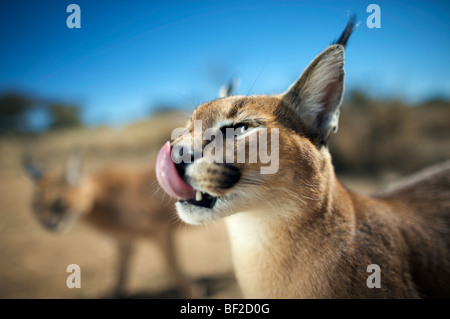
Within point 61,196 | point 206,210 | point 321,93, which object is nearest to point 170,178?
point 206,210

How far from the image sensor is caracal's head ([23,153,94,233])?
14.0ft

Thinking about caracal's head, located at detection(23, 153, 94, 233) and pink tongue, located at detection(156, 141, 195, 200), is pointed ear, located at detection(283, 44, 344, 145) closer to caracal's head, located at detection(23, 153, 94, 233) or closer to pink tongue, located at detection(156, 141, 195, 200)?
pink tongue, located at detection(156, 141, 195, 200)

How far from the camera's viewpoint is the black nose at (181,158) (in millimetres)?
1455

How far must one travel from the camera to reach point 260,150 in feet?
5.25

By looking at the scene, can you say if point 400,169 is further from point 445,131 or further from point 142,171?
point 142,171

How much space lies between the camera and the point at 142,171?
5.38 m

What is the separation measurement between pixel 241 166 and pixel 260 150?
14cm

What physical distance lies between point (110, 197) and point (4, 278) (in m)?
1.76

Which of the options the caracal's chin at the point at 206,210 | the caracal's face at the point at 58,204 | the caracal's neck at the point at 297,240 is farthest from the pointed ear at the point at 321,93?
the caracal's face at the point at 58,204

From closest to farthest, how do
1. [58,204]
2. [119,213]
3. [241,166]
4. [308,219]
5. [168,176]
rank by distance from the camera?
[168,176], [241,166], [308,219], [58,204], [119,213]

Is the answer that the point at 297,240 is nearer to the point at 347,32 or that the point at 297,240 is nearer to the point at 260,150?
the point at 260,150

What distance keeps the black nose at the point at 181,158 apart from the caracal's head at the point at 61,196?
11.7 feet

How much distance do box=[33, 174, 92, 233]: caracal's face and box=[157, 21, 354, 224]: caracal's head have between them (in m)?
3.35

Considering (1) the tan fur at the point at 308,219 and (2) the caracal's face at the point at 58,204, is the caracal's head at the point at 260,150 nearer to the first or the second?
(1) the tan fur at the point at 308,219
